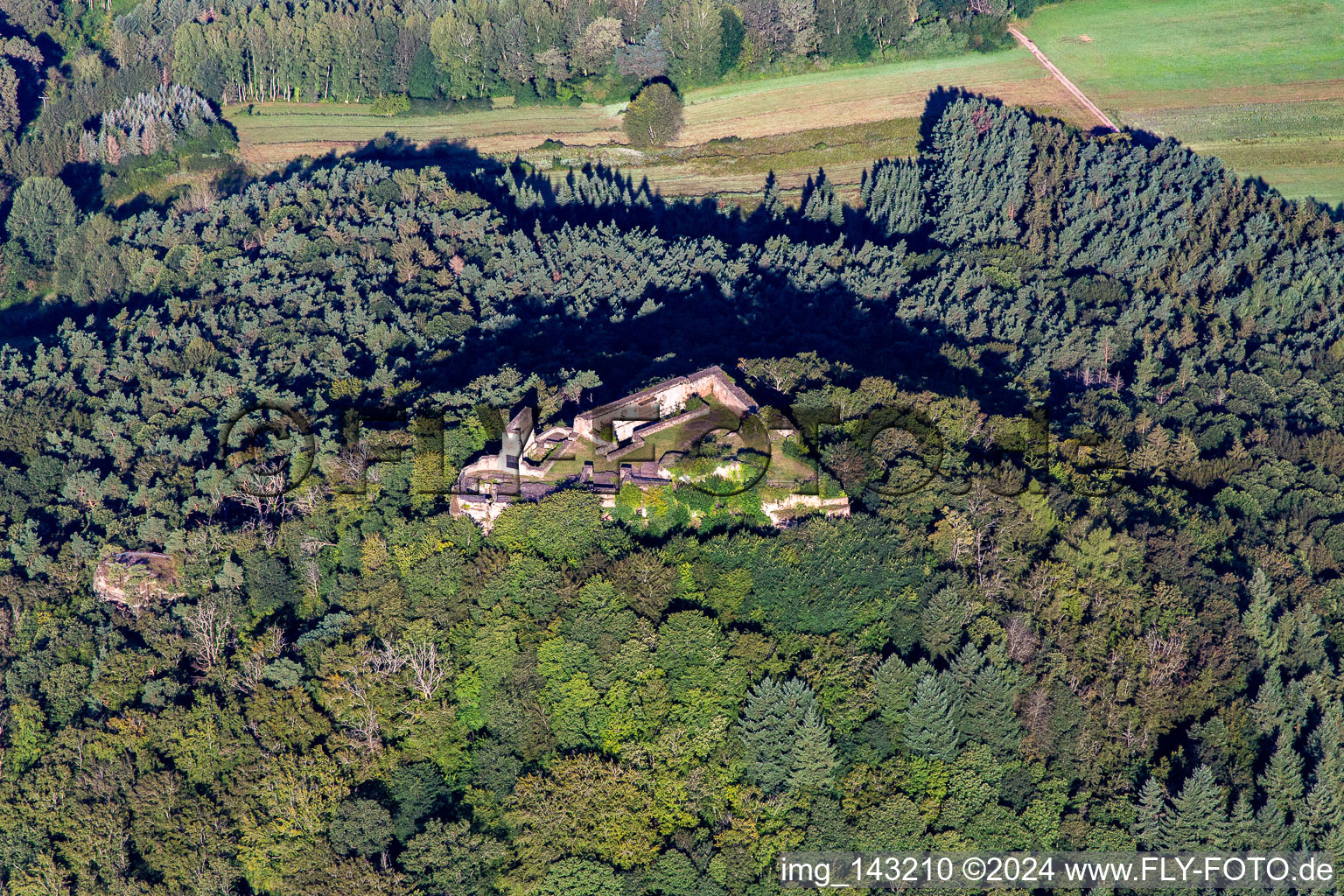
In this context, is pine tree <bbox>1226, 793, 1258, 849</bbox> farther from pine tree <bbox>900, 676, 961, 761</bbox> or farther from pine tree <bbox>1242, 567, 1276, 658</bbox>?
pine tree <bbox>900, 676, 961, 761</bbox>

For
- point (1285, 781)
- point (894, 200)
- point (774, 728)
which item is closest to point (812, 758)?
point (774, 728)

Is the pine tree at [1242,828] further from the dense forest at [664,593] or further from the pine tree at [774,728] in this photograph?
the pine tree at [774,728]

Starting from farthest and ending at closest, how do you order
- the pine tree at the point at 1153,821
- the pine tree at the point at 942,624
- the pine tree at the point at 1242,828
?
the pine tree at the point at 942,624
the pine tree at the point at 1242,828
the pine tree at the point at 1153,821

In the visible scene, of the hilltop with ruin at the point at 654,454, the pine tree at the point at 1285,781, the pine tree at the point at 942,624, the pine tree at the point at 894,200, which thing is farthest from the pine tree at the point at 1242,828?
the pine tree at the point at 894,200

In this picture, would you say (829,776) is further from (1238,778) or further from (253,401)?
(253,401)

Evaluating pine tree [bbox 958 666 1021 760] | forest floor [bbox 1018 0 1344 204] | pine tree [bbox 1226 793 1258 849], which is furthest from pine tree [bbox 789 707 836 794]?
forest floor [bbox 1018 0 1344 204]

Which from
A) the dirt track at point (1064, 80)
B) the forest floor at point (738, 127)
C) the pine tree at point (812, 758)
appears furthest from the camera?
the dirt track at point (1064, 80)

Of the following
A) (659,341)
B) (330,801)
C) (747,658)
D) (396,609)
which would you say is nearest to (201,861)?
(330,801)
